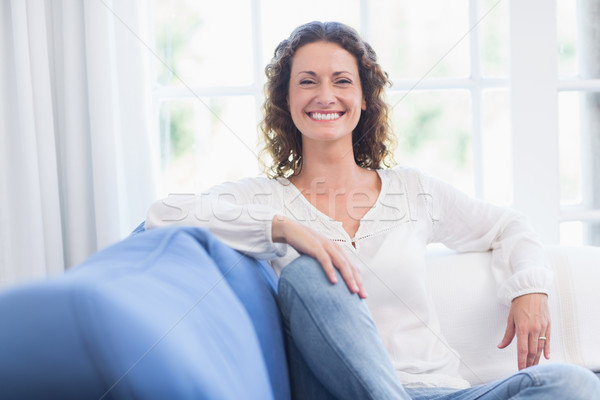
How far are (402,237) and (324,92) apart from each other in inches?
15.9

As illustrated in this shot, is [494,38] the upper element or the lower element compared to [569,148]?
upper

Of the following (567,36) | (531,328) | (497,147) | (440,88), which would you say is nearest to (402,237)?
(531,328)

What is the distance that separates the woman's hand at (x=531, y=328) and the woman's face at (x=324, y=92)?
595 millimetres

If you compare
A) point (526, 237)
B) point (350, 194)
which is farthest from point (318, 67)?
point (526, 237)

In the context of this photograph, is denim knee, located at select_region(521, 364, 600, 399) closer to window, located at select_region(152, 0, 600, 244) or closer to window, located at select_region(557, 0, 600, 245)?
window, located at select_region(152, 0, 600, 244)

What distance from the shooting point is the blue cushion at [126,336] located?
52cm

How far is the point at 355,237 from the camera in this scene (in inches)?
57.0

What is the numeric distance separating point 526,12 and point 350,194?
37.6 inches

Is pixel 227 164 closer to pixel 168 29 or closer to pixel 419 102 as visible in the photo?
pixel 168 29

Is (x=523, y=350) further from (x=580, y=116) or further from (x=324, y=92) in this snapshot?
(x=580, y=116)

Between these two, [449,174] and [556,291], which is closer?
[556,291]

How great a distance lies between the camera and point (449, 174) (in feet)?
7.48

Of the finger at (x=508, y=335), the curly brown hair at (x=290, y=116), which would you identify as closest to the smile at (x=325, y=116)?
the curly brown hair at (x=290, y=116)

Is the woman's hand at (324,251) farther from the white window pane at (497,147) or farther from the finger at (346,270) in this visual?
the white window pane at (497,147)
